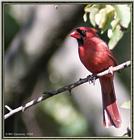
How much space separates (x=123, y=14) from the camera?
330cm

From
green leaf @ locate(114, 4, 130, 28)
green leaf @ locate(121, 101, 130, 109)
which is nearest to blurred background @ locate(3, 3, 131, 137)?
green leaf @ locate(121, 101, 130, 109)

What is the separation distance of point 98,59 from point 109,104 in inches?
11.8

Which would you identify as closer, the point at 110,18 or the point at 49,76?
the point at 110,18

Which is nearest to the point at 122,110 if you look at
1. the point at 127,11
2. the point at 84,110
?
the point at 84,110

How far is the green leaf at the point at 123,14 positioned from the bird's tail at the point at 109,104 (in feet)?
1.32

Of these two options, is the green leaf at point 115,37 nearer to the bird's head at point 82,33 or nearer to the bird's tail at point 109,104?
the bird's head at point 82,33

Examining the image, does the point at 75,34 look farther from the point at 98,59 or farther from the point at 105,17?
the point at 105,17

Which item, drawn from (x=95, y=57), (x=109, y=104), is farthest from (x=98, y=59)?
(x=109, y=104)

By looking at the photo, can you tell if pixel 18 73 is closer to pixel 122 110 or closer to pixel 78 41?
pixel 78 41

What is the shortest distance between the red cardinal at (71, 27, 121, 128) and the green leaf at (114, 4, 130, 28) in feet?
0.83

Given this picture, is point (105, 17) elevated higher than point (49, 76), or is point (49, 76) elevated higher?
point (105, 17)

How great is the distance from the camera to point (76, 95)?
3697mm

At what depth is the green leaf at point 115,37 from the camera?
3.28 meters

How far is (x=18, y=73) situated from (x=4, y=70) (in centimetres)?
17
